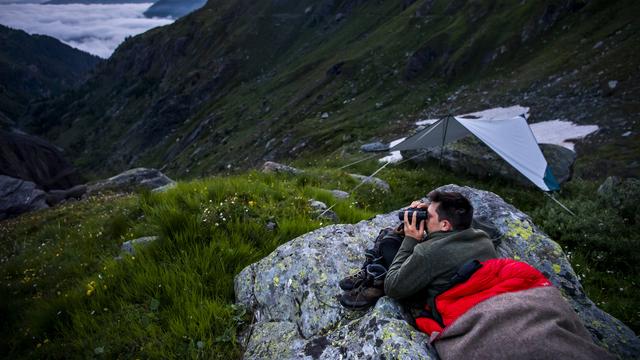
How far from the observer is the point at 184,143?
410 ft

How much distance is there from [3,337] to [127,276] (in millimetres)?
2008

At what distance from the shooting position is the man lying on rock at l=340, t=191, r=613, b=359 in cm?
266

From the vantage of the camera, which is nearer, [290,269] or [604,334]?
[604,334]

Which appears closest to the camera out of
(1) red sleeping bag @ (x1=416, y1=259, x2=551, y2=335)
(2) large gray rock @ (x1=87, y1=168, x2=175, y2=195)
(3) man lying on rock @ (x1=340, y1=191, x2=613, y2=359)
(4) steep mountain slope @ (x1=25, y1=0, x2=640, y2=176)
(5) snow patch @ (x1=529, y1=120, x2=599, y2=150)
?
(3) man lying on rock @ (x1=340, y1=191, x2=613, y2=359)

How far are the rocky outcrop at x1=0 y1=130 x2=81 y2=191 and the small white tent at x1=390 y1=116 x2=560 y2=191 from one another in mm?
69129

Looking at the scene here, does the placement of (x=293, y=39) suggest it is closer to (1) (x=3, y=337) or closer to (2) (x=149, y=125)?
(2) (x=149, y=125)

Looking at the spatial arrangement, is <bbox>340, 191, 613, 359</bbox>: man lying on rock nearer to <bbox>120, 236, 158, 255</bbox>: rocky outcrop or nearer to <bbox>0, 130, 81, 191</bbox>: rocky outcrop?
<bbox>120, 236, 158, 255</bbox>: rocky outcrop

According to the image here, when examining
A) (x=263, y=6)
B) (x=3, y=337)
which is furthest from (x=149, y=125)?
(x=3, y=337)

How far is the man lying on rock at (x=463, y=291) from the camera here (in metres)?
2.66

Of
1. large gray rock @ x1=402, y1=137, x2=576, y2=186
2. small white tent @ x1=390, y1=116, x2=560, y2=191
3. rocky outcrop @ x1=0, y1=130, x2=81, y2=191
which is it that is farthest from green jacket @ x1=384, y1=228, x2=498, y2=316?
rocky outcrop @ x1=0, y1=130, x2=81, y2=191

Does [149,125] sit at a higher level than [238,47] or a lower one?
lower

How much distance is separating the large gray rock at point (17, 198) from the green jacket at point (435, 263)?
1206 inches

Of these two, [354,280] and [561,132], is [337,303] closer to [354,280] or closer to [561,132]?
[354,280]

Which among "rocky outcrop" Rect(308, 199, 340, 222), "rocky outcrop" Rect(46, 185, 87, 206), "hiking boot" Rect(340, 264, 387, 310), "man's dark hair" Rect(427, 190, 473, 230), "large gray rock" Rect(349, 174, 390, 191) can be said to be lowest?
"rocky outcrop" Rect(46, 185, 87, 206)
